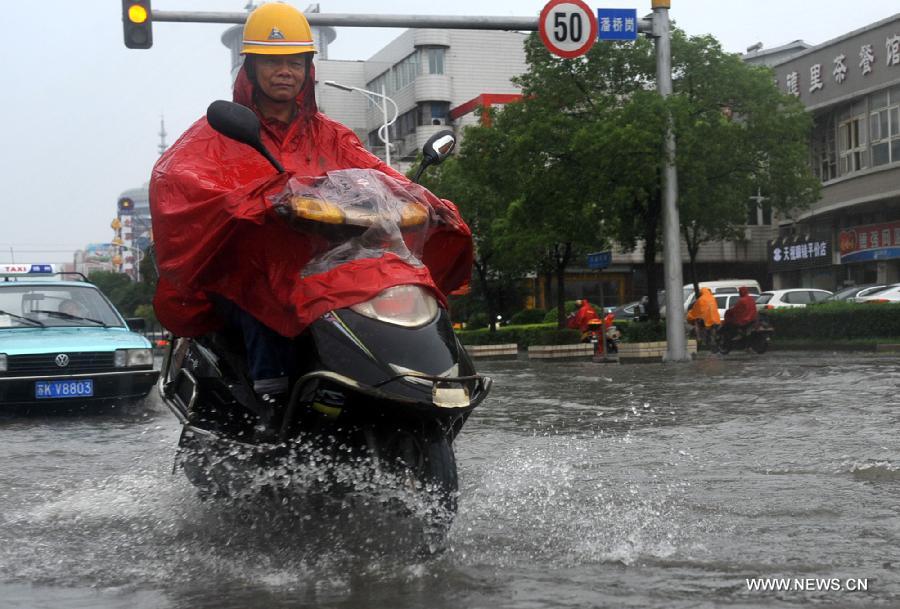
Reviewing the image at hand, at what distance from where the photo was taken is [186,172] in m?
4.79

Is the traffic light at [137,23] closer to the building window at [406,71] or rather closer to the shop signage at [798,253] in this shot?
the shop signage at [798,253]

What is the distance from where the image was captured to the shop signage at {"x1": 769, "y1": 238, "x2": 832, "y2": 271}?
46.1 meters

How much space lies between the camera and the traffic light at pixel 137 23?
16.6 metres

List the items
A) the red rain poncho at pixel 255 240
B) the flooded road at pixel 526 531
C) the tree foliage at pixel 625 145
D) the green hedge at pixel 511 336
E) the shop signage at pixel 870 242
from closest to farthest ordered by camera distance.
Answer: the flooded road at pixel 526 531
the red rain poncho at pixel 255 240
the tree foliage at pixel 625 145
the green hedge at pixel 511 336
the shop signage at pixel 870 242

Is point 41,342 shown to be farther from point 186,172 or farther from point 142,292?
point 142,292

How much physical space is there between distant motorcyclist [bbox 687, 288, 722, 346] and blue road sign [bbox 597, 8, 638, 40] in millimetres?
9185

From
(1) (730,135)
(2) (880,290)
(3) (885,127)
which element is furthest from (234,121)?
(3) (885,127)

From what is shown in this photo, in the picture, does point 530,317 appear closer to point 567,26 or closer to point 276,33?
point 567,26

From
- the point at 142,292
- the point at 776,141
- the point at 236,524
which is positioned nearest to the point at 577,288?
the point at 142,292

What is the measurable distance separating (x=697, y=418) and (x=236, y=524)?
5601 mm

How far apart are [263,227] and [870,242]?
1583 inches

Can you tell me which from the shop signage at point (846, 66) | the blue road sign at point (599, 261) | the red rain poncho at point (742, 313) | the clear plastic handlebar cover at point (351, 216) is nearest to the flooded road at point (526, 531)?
the clear plastic handlebar cover at point (351, 216)

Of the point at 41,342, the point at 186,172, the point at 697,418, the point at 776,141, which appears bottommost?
the point at 697,418

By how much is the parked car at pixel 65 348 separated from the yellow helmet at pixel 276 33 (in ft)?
22.7
